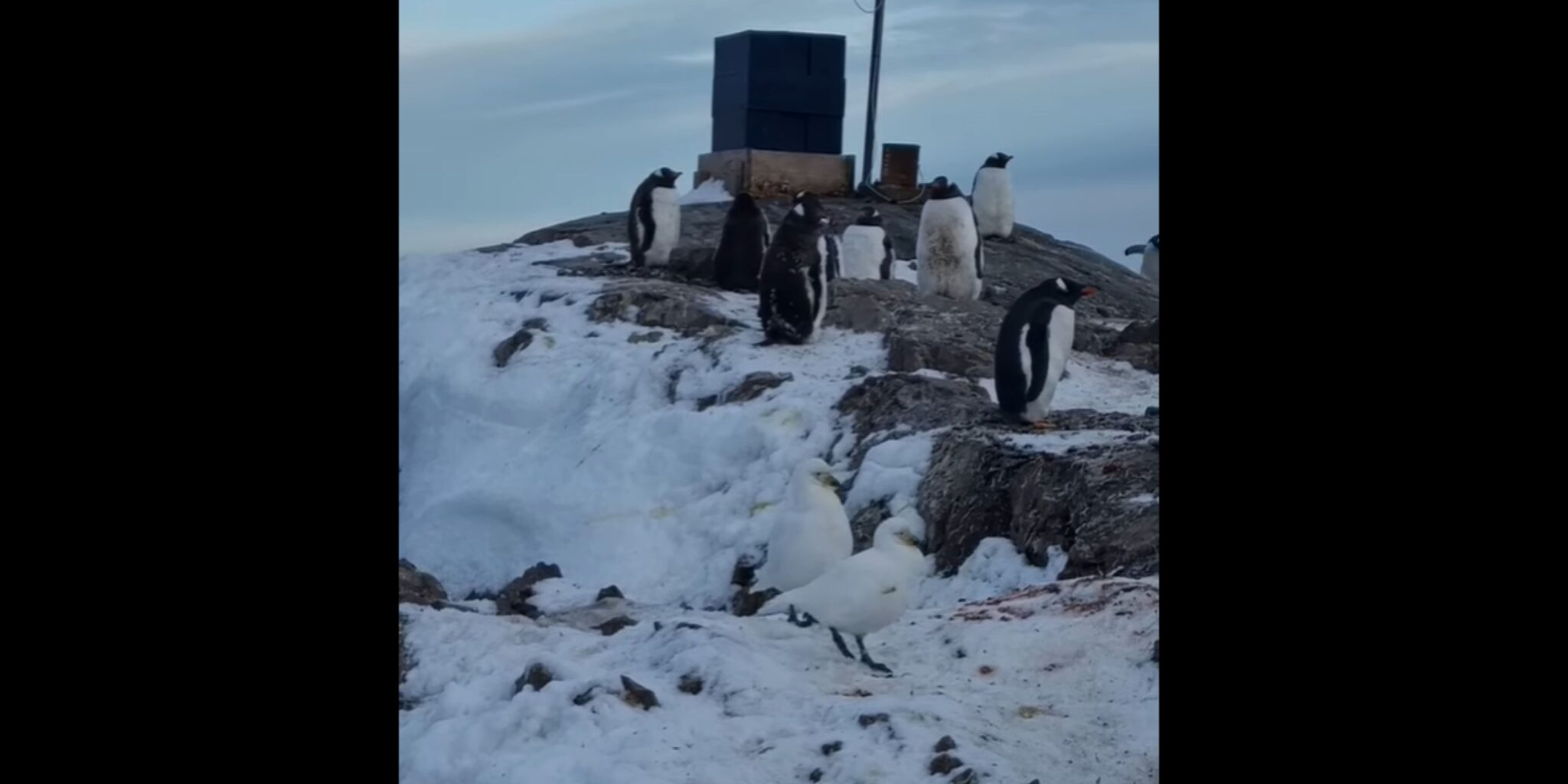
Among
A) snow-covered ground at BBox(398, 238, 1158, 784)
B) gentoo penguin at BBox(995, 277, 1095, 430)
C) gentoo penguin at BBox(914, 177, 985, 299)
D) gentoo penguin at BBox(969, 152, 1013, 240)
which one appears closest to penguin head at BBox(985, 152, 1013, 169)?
gentoo penguin at BBox(969, 152, 1013, 240)

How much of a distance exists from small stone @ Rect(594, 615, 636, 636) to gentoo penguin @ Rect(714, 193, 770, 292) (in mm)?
1440

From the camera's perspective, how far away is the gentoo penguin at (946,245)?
4.60 meters

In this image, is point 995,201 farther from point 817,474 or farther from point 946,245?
point 817,474

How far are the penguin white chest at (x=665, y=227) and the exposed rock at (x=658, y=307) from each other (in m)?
0.10

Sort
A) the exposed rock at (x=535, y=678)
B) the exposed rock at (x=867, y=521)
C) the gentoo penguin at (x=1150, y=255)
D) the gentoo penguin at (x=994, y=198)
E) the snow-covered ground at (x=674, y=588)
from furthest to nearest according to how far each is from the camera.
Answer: the gentoo penguin at (x=1150, y=255), the gentoo penguin at (x=994, y=198), the exposed rock at (x=867, y=521), the exposed rock at (x=535, y=678), the snow-covered ground at (x=674, y=588)

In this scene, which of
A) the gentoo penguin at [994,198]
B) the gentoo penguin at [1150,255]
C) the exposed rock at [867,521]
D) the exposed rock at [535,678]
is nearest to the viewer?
the exposed rock at [535,678]

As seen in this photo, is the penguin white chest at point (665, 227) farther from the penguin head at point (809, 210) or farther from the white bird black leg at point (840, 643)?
the white bird black leg at point (840, 643)

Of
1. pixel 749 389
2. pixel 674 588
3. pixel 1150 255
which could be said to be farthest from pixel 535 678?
pixel 1150 255

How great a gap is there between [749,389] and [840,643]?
90 cm

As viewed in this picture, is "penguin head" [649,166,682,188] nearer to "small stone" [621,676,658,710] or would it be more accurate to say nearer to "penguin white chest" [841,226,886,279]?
"penguin white chest" [841,226,886,279]

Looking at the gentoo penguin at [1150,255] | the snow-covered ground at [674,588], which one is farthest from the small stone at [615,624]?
the gentoo penguin at [1150,255]
